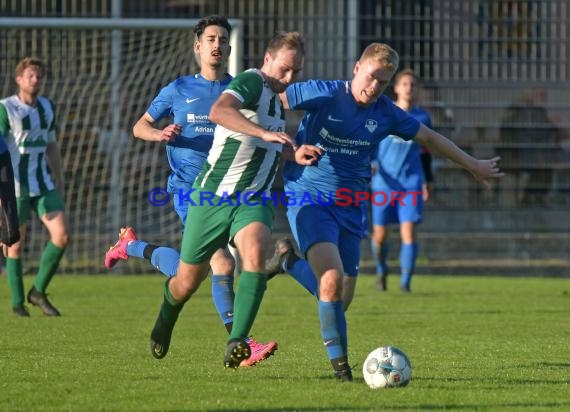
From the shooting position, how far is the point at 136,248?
355 inches

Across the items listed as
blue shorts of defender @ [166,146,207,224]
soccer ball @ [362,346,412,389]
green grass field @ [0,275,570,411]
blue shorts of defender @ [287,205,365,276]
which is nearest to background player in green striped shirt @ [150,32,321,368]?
blue shorts of defender @ [287,205,365,276]

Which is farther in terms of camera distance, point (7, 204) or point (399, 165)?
point (399, 165)

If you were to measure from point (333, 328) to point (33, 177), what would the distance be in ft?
17.6

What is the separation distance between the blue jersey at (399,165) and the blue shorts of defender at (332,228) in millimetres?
6680

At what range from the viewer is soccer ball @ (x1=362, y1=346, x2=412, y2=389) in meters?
6.69

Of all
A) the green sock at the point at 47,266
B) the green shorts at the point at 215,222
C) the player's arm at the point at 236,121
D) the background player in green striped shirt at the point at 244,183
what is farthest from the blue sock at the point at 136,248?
the green sock at the point at 47,266

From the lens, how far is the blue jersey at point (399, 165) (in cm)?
1458

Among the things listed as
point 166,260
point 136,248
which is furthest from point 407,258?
point 166,260

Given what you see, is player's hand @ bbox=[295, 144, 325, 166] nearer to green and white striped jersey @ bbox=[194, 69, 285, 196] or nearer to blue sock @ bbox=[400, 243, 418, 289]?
green and white striped jersey @ bbox=[194, 69, 285, 196]

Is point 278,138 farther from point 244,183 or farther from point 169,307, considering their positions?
point 169,307

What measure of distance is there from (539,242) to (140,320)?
854 cm

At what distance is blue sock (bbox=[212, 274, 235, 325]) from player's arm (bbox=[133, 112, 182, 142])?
996 millimetres

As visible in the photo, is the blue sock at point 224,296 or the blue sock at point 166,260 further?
the blue sock at point 166,260

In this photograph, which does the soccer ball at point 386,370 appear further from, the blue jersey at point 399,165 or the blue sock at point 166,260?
the blue jersey at point 399,165
